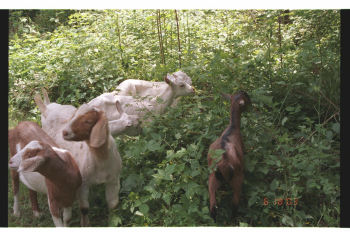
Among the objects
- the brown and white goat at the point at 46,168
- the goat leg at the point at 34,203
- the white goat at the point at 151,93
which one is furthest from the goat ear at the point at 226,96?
the goat leg at the point at 34,203

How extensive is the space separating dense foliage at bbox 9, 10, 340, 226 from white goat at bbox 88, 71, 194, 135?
0.24ft

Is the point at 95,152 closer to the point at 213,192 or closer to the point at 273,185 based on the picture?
the point at 213,192

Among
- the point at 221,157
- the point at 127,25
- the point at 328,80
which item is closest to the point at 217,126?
the point at 221,157

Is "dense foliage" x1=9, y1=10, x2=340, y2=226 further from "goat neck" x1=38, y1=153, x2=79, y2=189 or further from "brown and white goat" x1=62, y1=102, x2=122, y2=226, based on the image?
"goat neck" x1=38, y1=153, x2=79, y2=189

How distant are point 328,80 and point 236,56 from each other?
0.65m

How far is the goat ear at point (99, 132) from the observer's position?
6.22ft

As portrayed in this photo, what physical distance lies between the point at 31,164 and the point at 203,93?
124 cm

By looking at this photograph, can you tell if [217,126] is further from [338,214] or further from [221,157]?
[338,214]

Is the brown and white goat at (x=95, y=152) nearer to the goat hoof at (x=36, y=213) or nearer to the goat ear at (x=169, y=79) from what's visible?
the goat hoof at (x=36, y=213)

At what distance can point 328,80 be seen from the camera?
220cm

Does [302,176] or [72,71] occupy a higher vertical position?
[72,71]

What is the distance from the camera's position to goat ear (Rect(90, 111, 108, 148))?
190 cm

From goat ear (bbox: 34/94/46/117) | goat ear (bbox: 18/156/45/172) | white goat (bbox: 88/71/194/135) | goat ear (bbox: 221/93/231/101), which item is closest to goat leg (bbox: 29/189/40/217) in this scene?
goat ear (bbox: 18/156/45/172)

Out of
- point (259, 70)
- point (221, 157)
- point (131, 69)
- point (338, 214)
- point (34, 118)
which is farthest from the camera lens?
point (131, 69)
